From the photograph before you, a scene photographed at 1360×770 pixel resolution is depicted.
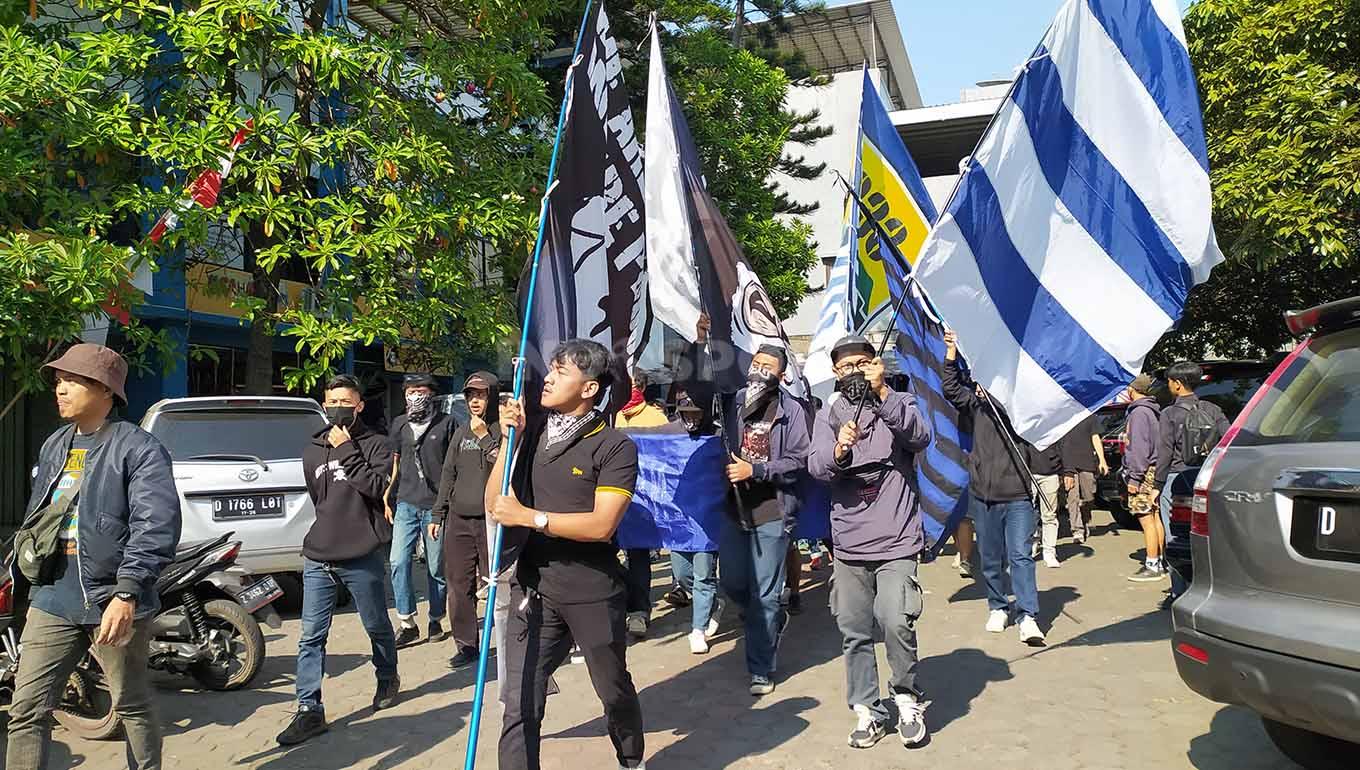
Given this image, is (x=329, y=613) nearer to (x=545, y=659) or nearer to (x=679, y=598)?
(x=545, y=659)

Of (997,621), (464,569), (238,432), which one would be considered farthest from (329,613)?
(997,621)

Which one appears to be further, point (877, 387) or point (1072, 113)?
point (1072, 113)

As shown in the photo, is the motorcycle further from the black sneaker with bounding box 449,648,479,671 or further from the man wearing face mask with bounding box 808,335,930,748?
the man wearing face mask with bounding box 808,335,930,748

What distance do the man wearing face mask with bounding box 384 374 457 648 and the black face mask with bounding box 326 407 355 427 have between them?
1.82 m

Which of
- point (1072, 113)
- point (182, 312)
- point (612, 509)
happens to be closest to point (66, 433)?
point (612, 509)

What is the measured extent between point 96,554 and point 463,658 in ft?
10.9

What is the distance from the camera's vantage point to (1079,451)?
Result: 34.1ft

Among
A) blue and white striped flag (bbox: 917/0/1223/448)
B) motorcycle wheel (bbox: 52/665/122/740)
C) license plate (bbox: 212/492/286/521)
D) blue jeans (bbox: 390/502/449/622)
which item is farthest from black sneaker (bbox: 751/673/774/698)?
license plate (bbox: 212/492/286/521)

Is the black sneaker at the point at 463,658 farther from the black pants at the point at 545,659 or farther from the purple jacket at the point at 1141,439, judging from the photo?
the purple jacket at the point at 1141,439

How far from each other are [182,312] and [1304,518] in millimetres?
15858

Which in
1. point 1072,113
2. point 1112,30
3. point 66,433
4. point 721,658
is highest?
point 1112,30

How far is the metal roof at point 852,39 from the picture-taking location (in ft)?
129

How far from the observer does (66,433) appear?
4203mm

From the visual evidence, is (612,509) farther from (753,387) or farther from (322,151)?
(322,151)
